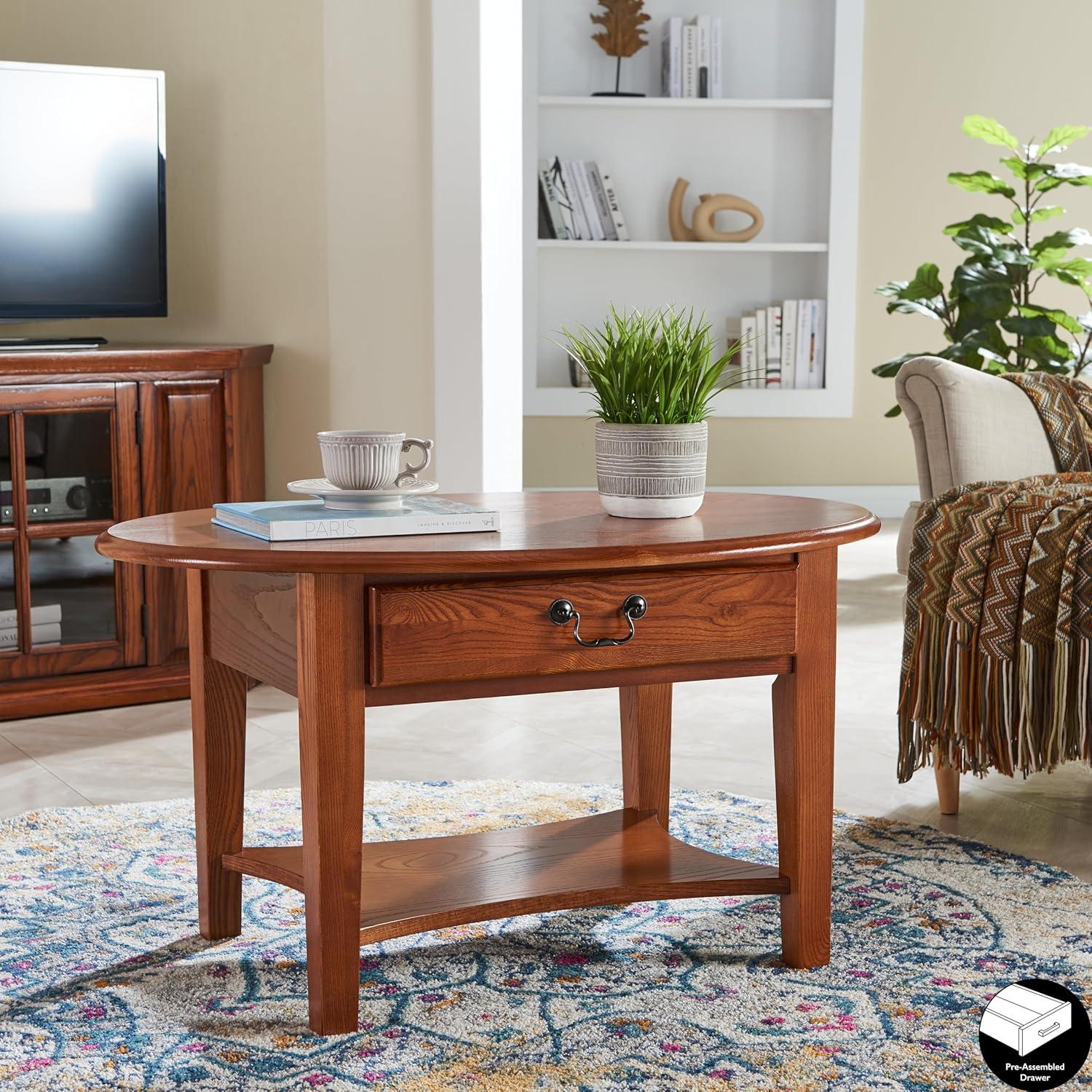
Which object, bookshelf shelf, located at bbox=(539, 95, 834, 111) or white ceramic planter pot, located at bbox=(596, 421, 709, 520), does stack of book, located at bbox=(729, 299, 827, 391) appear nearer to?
bookshelf shelf, located at bbox=(539, 95, 834, 111)

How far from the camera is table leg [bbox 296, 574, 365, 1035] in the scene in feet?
4.88

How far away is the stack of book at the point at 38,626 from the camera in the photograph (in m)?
3.03

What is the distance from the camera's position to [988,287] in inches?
162

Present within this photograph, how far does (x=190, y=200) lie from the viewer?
11.1ft

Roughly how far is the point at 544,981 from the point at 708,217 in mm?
4014

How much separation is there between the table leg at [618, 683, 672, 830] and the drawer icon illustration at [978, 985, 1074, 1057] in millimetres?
558

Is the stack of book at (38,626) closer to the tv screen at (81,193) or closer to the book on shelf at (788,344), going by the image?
the tv screen at (81,193)

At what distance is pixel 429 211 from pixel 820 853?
1887 millimetres

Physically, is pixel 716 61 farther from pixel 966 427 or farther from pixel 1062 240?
pixel 966 427

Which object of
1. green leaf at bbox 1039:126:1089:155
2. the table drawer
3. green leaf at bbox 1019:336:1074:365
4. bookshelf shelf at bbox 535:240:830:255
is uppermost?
green leaf at bbox 1039:126:1089:155

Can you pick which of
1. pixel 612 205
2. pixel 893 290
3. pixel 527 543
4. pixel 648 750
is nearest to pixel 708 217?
pixel 612 205

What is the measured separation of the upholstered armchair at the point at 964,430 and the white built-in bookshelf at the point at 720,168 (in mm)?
2784

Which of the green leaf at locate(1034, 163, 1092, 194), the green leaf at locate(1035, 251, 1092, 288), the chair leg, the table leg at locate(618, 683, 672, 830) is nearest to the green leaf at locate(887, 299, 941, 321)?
the green leaf at locate(1035, 251, 1092, 288)

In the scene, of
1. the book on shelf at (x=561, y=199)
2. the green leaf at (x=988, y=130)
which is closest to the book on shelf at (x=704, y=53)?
the book on shelf at (x=561, y=199)
